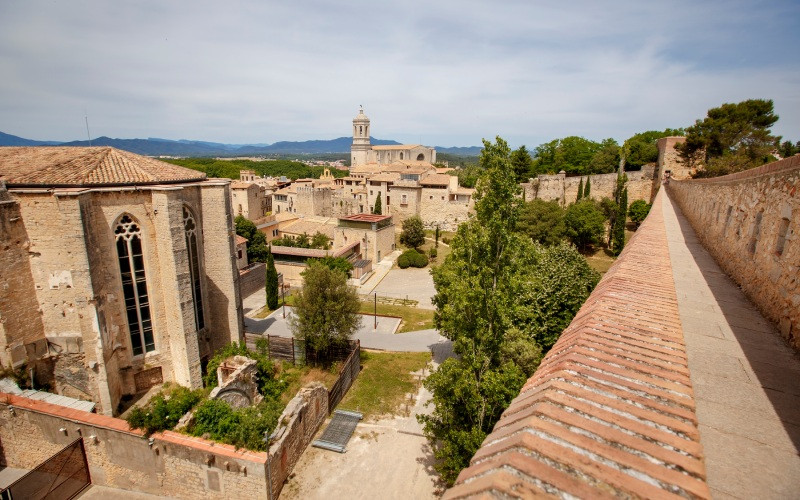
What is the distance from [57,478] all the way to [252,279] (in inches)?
794

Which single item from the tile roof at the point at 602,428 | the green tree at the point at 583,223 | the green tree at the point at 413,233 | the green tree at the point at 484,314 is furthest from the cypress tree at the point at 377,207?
the tile roof at the point at 602,428

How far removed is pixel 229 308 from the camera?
18188mm

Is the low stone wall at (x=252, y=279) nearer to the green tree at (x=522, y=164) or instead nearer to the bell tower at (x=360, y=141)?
the green tree at (x=522, y=164)

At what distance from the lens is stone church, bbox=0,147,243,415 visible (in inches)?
523

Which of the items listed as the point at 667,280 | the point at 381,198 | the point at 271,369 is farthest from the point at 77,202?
the point at 381,198

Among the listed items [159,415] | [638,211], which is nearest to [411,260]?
[638,211]

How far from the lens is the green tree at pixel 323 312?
58.4 ft

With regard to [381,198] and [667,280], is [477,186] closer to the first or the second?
[667,280]

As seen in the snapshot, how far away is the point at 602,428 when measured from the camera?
8.07ft

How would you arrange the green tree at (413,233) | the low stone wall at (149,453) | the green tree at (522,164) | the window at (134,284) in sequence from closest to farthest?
the low stone wall at (149,453)
the window at (134,284)
the green tree at (413,233)
the green tree at (522,164)

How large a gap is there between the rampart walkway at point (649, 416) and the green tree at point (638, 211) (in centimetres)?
4009

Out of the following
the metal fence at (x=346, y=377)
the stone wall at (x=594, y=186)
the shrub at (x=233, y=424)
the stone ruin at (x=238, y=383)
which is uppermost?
the stone wall at (x=594, y=186)

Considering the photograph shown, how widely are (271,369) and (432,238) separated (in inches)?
1327

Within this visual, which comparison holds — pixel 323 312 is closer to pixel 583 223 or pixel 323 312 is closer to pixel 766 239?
pixel 766 239
